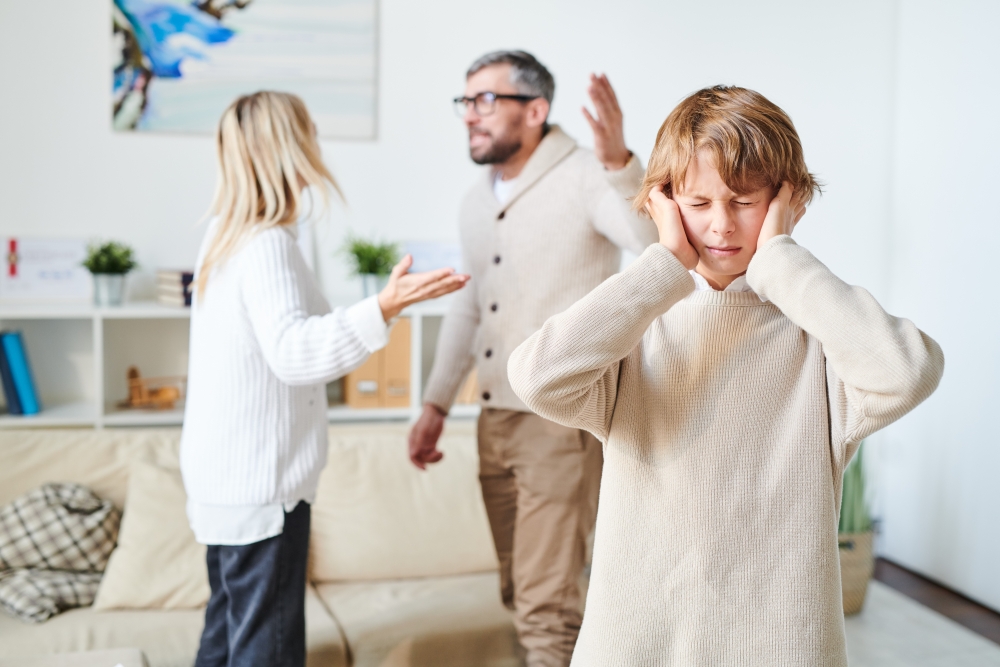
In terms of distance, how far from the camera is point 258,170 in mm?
1641

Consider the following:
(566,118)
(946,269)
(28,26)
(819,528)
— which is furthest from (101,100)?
(946,269)

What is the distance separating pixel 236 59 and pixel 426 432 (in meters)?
1.60

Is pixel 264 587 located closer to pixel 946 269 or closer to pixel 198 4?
pixel 198 4

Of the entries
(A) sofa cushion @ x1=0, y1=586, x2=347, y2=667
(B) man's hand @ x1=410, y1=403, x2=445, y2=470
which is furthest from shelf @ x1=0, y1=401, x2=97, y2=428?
(B) man's hand @ x1=410, y1=403, x2=445, y2=470

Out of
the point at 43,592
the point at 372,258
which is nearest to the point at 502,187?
the point at 372,258

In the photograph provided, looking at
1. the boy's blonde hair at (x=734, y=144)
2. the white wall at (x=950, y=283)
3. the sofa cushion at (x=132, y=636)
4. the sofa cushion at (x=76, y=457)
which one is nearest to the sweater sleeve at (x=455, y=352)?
the sofa cushion at (x=132, y=636)

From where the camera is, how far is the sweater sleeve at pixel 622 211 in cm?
167

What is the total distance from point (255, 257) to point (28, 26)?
181cm

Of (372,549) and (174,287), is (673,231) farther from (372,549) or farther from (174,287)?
A: (174,287)

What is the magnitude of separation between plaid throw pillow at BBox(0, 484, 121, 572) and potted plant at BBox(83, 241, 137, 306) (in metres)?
0.67

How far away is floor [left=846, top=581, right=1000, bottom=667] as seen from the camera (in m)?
2.52

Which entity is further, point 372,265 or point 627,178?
point 372,265

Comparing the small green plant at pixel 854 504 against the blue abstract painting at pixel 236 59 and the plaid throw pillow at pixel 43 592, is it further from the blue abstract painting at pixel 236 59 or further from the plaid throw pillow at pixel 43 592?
the plaid throw pillow at pixel 43 592

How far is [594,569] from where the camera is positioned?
41.4 inches
